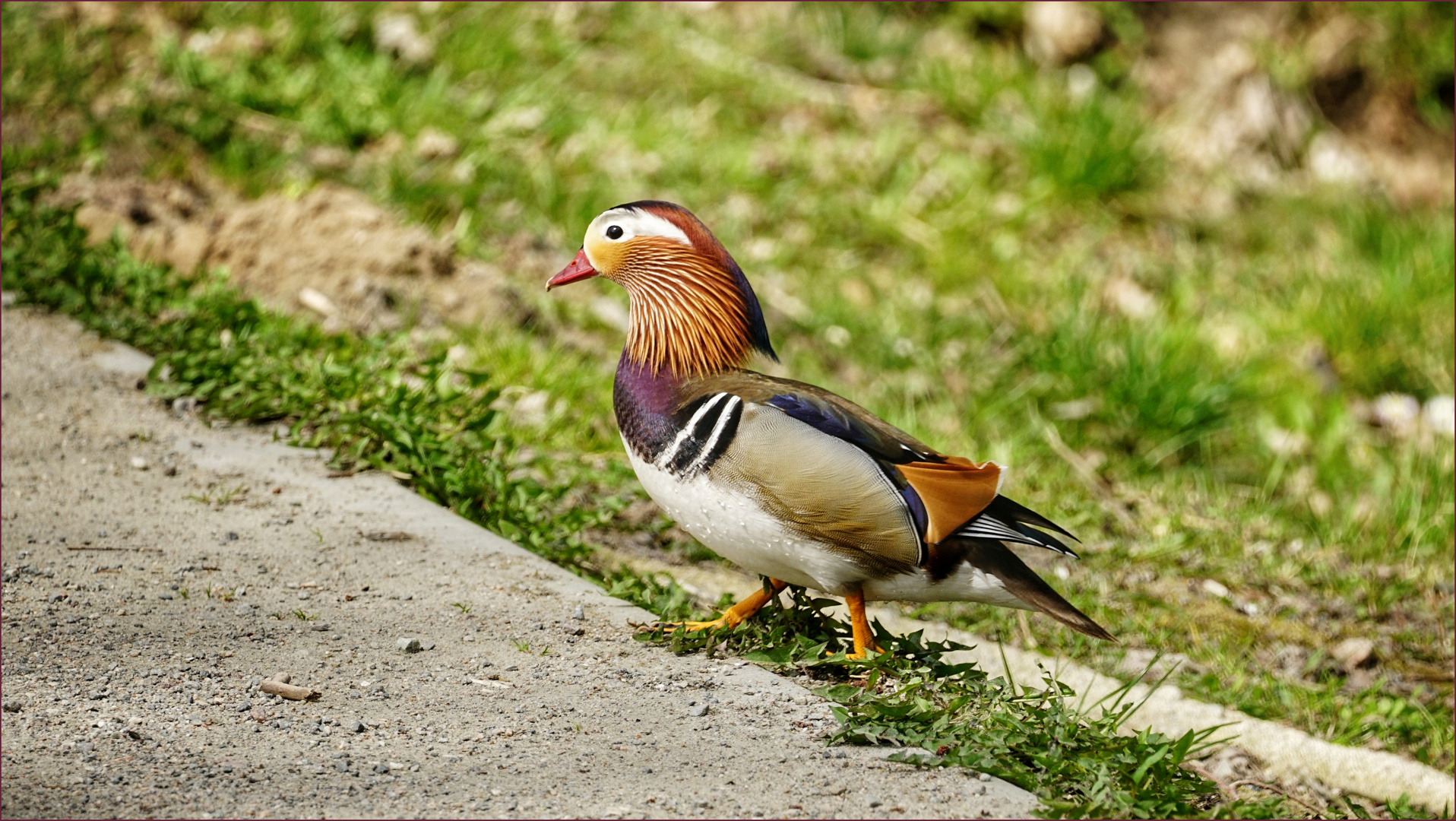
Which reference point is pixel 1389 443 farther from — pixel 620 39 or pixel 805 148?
pixel 620 39

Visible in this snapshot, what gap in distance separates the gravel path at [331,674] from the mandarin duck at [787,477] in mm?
267

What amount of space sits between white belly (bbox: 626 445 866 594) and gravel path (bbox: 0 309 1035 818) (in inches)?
8.7

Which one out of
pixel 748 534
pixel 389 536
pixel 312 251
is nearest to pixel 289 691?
pixel 389 536

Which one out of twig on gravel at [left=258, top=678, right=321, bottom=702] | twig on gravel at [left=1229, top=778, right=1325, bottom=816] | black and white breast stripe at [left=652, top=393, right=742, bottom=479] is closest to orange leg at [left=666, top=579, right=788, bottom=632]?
black and white breast stripe at [left=652, top=393, right=742, bottom=479]

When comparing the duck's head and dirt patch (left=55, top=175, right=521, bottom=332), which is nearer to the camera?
the duck's head

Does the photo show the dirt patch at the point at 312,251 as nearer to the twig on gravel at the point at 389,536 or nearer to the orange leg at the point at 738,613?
the twig on gravel at the point at 389,536

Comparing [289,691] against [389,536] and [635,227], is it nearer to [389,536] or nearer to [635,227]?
[389,536]

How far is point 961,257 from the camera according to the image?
239 inches

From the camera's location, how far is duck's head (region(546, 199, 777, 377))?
2.80 m

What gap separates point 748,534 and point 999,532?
47cm

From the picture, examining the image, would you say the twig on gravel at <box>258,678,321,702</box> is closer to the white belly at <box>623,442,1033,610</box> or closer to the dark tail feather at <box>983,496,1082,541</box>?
the white belly at <box>623,442,1033,610</box>

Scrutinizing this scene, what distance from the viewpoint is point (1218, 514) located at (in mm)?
4629

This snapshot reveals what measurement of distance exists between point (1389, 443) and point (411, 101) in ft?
13.8

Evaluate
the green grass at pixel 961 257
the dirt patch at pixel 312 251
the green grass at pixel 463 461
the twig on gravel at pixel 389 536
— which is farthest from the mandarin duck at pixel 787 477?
the dirt patch at pixel 312 251
